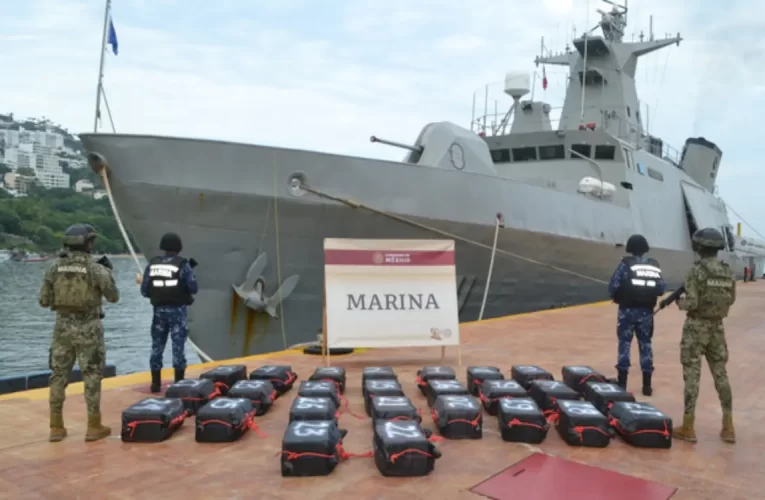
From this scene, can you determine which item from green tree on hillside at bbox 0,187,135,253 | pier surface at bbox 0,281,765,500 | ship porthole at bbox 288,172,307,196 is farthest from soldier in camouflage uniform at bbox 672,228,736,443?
green tree on hillside at bbox 0,187,135,253

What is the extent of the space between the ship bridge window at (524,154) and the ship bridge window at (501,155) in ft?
0.56

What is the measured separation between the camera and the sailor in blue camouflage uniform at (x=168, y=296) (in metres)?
5.33

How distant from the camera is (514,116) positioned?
16609mm

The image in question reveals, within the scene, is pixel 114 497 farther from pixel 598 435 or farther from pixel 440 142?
pixel 440 142

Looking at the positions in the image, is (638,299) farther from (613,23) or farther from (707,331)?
(613,23)

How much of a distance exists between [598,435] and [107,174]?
23.1 ft

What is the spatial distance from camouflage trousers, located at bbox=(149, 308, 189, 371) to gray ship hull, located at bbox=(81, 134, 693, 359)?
310cm

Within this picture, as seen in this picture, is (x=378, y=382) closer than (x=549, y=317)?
Yes

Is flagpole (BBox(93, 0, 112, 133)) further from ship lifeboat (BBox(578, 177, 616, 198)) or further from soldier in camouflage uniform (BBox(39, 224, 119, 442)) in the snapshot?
ship lifeboat (BBox(578, 177, 616, 198))

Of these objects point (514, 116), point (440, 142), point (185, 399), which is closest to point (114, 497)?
point (185, 399)

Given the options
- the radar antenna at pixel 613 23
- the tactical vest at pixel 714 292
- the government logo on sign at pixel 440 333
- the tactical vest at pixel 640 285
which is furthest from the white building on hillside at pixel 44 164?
the tactical vest at pixel 714 292

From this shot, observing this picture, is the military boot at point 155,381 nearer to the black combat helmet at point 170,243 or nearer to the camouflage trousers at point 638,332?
the black combat helmet at point 170,243

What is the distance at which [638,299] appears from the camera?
5379 millimetres

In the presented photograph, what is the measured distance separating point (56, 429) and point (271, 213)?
16.1 ft
